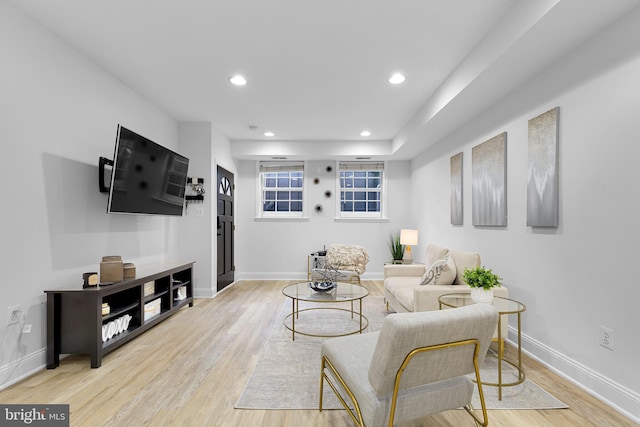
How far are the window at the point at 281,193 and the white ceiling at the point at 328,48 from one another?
2.17 m

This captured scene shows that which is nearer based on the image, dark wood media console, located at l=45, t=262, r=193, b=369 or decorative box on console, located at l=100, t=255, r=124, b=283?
dark wood media console, located at l=45, t=262, r=193, b=369

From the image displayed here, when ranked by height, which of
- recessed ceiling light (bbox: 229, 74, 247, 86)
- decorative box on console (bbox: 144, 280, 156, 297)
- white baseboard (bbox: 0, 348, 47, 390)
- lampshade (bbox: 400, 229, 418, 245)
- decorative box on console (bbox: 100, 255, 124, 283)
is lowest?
white baseboard (bbox: 0, 348, 47, 390)

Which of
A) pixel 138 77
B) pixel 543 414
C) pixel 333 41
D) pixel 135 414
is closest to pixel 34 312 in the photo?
pixel 135 414

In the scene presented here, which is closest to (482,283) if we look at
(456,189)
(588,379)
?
(588,379)

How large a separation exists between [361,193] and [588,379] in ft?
15.2

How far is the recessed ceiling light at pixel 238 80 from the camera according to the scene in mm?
3205

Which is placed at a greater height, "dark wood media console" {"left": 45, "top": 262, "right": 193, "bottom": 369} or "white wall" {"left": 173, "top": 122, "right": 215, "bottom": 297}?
"white wall" {"left": 173, "top": 122, "right": 215, "bottom": 297}

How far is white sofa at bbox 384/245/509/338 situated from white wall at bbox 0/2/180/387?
3050mm

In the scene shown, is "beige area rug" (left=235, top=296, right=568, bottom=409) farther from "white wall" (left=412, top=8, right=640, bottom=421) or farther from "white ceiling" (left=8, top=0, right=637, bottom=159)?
"white ceiling" (left=8, top=0, right=637, bottom=159)

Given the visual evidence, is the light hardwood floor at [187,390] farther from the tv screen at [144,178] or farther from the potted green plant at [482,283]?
the tv screen at [144,178]

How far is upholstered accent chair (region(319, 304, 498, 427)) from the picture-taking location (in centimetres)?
129

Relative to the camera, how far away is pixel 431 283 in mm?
3010

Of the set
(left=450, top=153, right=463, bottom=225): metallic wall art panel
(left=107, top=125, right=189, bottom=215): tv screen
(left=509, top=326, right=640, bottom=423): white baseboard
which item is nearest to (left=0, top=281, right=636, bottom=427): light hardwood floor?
(left=509, top=326, right=640, bottom=423): white baseboard

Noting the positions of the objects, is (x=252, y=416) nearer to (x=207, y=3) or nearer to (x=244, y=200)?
(x=207, y=3)
